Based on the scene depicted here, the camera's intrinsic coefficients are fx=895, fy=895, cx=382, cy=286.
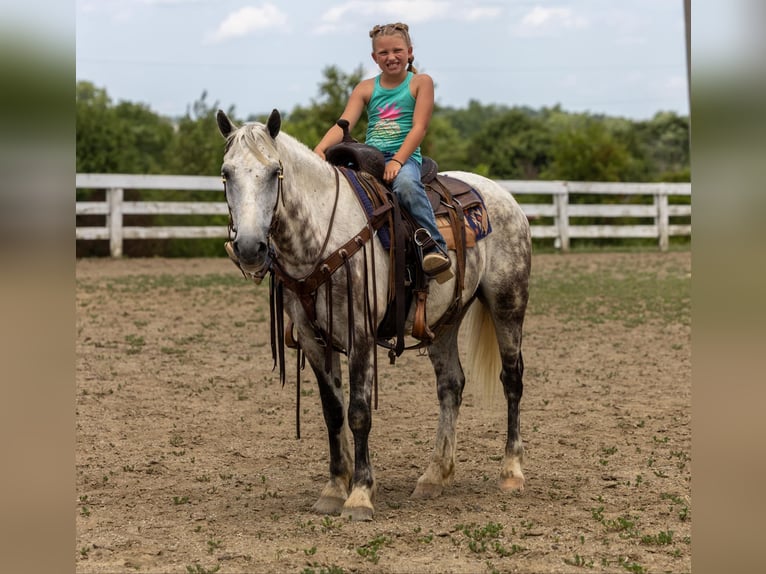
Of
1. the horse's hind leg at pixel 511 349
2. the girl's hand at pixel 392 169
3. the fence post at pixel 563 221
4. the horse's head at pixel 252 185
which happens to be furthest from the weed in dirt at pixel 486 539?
the fence post at pixel 563 221

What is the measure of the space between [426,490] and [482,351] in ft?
3.68

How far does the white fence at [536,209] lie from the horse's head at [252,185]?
567 inches

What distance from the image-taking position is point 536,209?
2188cm

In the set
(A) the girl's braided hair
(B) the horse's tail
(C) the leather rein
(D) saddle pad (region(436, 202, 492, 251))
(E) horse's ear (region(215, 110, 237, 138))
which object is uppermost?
(A) the girl's braided hair

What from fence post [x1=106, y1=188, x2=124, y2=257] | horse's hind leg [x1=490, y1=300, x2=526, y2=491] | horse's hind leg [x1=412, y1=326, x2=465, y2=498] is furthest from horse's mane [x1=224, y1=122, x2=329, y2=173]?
fence post [x1=106, y1=188, x2=124, y2=257]

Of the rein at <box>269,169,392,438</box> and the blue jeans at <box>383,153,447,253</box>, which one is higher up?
the blue jeans at <box>383,153,447,253</box>

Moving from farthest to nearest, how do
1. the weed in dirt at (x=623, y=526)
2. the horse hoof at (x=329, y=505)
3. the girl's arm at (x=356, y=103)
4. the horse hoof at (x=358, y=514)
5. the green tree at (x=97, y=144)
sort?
the green tree at (x=97, y=144) → the girl's arm at (x=356, y=103) → the horse hoof at (x=329, y=505) → the horse hoof at (x=358, y=514) → the weed in dirt at (x=623, y=526)

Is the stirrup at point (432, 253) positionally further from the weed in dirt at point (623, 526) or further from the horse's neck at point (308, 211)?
the weed in dirt at point (623, 526)

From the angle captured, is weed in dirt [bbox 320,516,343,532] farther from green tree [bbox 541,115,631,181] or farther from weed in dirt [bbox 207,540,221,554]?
green tree [bbox 541,115,631,181]

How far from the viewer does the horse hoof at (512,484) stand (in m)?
5.18

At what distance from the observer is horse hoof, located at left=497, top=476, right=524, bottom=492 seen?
518 cm
